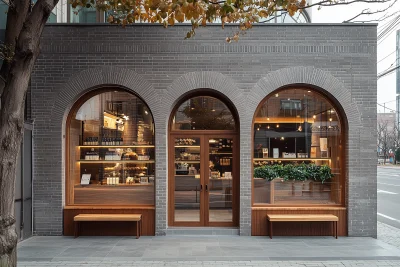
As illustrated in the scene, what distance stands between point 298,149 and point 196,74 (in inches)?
138

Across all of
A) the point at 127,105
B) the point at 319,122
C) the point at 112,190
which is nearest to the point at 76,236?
the point at 112,190

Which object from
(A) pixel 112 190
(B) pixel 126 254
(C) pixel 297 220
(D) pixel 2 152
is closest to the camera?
(D) pixel 2 152

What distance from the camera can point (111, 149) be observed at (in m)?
9.60

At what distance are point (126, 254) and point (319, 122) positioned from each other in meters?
6.10

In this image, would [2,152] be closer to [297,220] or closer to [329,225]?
[297,220]

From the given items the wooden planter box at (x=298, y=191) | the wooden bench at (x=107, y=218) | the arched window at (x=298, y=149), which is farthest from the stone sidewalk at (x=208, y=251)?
the arched window at (x=298, y=149)

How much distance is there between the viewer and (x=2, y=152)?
4.88 meters

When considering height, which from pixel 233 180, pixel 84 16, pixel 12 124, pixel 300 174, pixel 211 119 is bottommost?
pixel 233 180

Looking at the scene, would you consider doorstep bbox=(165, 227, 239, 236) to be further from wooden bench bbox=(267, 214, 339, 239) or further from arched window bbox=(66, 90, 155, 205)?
arched window bbox=(66, 90, 155, 205)

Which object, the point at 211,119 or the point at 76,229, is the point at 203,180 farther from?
the point at 76,229

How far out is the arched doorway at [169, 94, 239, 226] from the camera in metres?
9.47

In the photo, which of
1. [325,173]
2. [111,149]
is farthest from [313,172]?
[111,149]

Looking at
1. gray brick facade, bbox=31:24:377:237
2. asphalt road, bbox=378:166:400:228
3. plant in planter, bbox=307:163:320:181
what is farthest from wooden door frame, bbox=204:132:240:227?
asphalt road, bbox=378:166:400:228

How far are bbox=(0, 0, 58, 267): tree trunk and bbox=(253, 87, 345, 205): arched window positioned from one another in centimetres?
600
